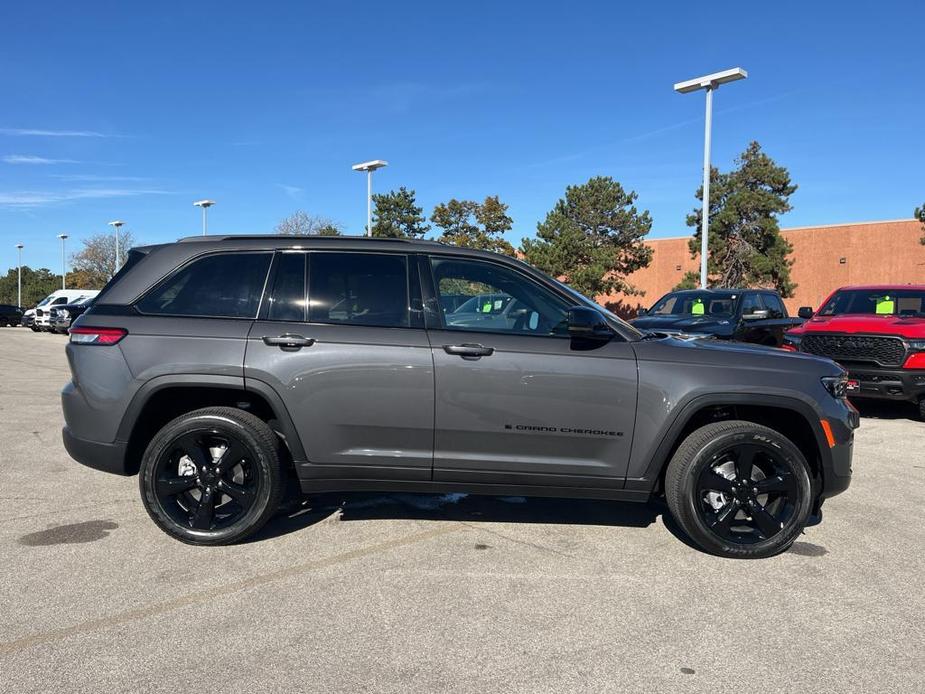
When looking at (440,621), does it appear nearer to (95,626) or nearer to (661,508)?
(95,626)

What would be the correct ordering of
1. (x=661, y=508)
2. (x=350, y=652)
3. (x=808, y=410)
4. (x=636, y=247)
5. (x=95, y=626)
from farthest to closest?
(x=636, y=247), (x=661, y=508), (x=808, y=410), (x=95, y=626), (x=350, y=652)

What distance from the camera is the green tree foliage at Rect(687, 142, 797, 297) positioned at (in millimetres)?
32375

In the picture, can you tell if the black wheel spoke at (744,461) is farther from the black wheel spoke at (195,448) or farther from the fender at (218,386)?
the black wheel spoke at (195,448)

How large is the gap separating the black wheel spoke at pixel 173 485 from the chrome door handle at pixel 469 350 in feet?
5.64

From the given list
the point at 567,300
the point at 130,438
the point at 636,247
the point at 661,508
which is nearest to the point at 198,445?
the point at 130,438

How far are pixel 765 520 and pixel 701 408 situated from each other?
2.52 feet

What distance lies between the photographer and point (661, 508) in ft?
17.0

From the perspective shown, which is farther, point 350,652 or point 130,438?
point 130,438

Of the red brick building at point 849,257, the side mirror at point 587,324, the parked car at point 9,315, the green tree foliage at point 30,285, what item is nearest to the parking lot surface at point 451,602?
the side mirror at point 587,324

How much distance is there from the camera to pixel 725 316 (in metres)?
11.2

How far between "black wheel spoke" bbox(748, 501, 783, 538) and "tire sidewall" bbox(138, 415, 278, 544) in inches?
111

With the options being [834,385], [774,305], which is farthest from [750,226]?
[834,385]

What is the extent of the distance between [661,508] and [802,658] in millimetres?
2177

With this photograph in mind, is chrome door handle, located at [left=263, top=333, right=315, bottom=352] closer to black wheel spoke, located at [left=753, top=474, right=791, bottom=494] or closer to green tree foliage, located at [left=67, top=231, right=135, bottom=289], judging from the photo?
black wheel spoke, located at [left=753, top=474, right=791, bottom=494]
